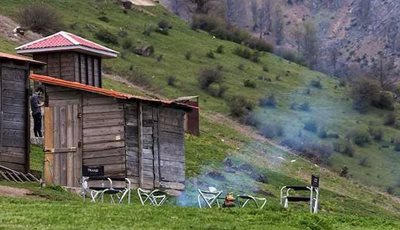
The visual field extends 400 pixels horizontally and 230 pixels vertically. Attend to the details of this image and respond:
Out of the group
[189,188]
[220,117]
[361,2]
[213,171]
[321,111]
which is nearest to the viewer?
[189,188]

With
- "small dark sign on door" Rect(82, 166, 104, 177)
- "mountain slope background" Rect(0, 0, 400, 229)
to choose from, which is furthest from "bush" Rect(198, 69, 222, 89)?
"small dark sign on door" Rect(82, 166, 104, 177)

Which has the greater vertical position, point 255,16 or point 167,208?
point 255,16

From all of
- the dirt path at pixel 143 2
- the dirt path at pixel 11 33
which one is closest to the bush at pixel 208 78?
the dirt path at pixel 11 33

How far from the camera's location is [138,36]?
82938 millimetres

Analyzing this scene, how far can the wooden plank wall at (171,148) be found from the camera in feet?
125

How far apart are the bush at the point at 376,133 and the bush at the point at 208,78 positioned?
11880 millimetres

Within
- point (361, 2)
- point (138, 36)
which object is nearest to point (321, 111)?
point (138, 36)

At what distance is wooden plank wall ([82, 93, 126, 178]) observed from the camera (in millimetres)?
34688

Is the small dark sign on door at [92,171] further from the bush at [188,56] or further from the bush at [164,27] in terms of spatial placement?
the bush at [164,27]

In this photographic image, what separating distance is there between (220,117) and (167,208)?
1674 inches

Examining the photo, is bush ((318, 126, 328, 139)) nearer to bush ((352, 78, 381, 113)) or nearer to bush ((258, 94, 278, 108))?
bush ((258, 94, 278, 108))

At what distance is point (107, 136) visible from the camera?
116 ft

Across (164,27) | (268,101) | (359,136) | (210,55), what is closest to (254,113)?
(268,101)

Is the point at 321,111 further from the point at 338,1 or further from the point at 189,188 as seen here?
the point at 338,1
